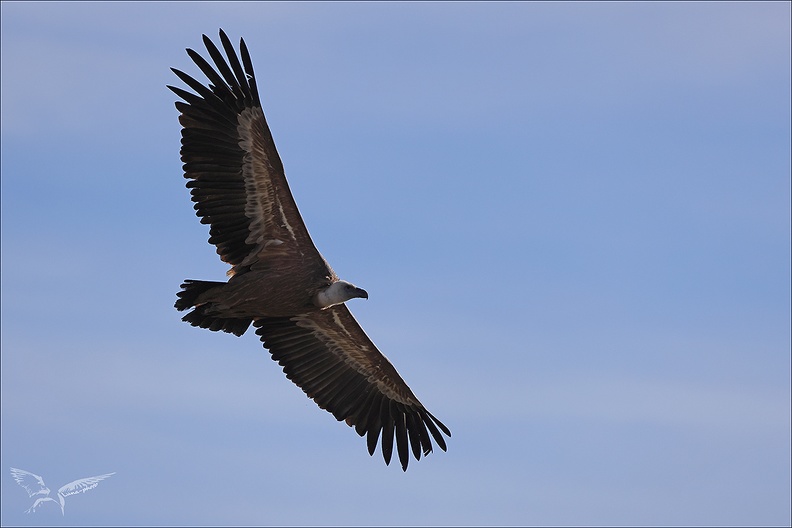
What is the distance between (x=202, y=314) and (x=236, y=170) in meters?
2.18

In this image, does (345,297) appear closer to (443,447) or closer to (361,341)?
(361,341)

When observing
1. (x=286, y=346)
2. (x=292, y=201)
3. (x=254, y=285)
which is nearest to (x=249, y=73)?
(x=292, y=201)

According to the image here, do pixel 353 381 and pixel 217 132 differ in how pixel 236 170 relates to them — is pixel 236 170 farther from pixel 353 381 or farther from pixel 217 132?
pixel 353 381

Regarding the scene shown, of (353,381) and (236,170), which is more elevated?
(236,170)

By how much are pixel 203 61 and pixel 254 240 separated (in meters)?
2.68

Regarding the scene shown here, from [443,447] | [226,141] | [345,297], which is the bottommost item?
[443,447]

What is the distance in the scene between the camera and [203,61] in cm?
1791

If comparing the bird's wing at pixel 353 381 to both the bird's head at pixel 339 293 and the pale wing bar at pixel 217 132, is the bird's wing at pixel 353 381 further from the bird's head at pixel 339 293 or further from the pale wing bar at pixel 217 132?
the pale wing bar at pixel 217 132

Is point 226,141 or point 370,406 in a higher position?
point 226,141

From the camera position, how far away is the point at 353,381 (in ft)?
68.2

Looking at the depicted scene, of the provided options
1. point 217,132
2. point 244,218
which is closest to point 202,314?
point 244,218

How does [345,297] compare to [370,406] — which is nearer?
[345,297]

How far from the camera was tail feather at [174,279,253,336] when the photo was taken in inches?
718

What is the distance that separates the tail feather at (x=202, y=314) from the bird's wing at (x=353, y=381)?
3.85 feet
